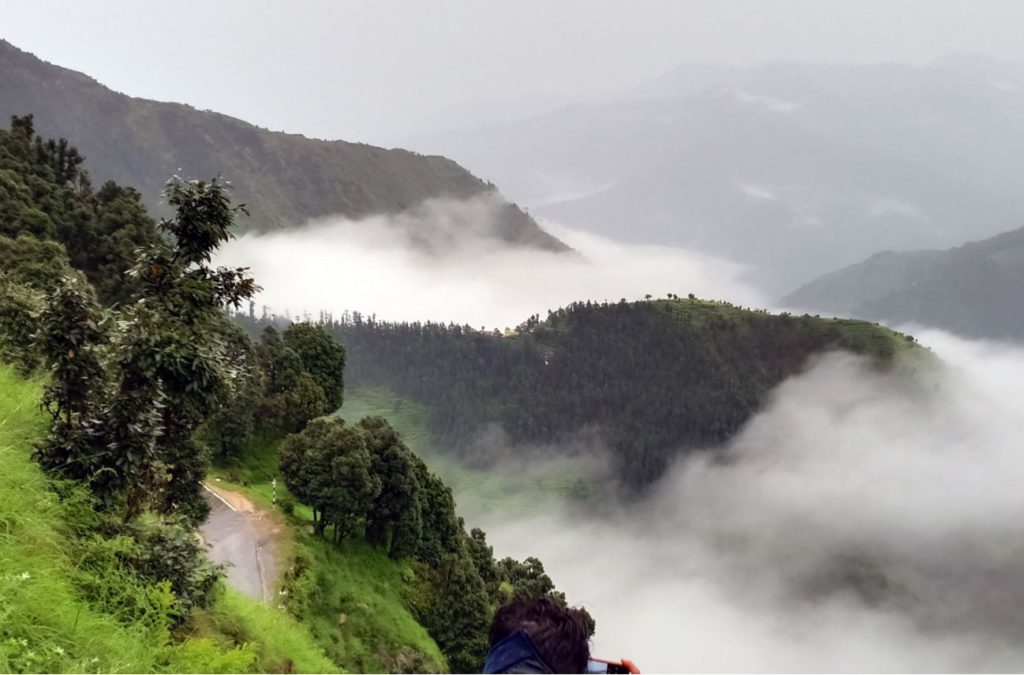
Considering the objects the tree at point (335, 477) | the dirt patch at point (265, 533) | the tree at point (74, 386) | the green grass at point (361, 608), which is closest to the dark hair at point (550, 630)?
the tree at point (74, 386)

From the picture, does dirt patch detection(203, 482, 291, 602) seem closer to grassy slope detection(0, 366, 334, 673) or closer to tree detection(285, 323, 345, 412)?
tree detection(285, 323, 345, 412)

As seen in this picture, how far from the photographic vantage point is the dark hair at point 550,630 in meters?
4.70

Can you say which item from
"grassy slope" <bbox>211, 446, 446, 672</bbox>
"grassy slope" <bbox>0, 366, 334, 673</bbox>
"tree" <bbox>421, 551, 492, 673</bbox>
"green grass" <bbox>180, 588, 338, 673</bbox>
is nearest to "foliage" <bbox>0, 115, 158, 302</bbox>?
"grassy slope" <bbox>211, 446, 446, 672</bbox>

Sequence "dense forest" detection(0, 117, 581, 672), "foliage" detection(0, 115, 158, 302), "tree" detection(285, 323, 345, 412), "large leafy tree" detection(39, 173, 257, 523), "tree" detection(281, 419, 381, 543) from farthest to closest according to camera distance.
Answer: "tree" detection(285, 323, 345, 412)
"foliage" detection(0, 115, 158, 302)
"tree" detection(281, 419, 381, 543)
"large leafy tree" detection(39, 173, 257, 523)
"dense forest" detection(0, 117, 581, 672)

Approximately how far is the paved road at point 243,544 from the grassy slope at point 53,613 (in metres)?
19.7

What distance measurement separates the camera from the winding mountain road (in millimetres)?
31344

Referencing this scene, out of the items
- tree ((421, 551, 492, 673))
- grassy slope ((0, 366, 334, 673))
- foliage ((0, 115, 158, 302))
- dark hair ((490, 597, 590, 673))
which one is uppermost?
foliage ((0, 115, 158, 302))

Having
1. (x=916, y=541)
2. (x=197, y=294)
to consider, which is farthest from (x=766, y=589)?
(x=197, y=294)

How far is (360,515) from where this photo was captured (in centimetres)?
4072

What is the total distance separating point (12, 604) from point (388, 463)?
3616 centimetres

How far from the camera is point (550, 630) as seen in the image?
4.75m

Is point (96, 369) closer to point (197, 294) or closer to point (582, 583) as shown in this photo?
point (197, 294)

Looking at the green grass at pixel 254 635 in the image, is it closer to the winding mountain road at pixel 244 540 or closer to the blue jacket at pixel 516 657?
the blue jacket at pixel 516 657

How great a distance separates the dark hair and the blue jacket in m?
0.03
